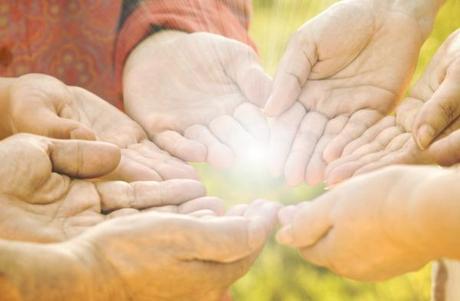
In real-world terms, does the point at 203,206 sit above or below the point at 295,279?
above

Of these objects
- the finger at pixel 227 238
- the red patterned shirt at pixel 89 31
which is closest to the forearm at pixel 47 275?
the finger at pixel 227 238

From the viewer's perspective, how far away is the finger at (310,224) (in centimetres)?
62

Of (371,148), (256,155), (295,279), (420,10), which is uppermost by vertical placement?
(420,10)

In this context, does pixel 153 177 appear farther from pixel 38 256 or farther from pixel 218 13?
pixel 218 13

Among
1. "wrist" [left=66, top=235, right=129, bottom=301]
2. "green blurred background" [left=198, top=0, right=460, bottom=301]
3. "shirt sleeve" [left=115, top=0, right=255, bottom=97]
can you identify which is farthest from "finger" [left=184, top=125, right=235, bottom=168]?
"green blurred background" [left=198, top=0, right=460, bottom=301]

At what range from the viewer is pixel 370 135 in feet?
3.10

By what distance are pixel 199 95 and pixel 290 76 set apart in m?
0.21

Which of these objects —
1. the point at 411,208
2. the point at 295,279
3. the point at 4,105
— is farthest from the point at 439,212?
the point at 295,279

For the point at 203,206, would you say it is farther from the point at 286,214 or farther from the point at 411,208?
the point at 411,208

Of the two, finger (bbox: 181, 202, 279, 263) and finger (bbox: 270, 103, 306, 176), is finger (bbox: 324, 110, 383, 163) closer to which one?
finger (bbox: 270, 103, 306, 176)

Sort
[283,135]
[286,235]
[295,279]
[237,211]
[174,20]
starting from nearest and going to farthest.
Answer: [286,235]
[237,211]
[283,135]
[174,20]
[295,279]

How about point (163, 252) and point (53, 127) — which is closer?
point (163, 252)

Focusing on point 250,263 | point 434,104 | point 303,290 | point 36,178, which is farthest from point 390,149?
point 303,290

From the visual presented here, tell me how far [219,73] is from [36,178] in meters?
0.49
